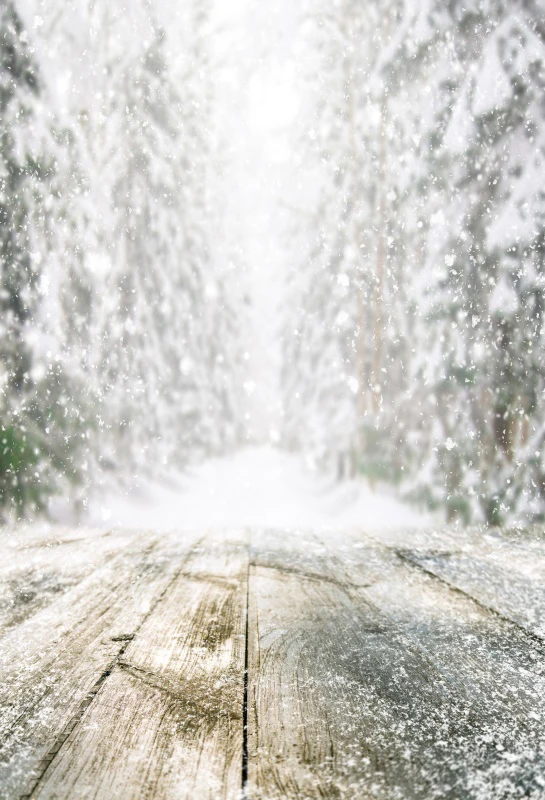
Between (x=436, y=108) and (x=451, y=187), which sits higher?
(x=436, y=108)

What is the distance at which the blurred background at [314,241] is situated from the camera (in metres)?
1.90

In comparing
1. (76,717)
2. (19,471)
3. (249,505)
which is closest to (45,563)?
(19,471)

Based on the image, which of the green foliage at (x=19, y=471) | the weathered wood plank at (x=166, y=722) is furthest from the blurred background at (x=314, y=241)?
the weathered wood plank at (x=166, y=722)

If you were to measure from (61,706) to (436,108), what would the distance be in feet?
7.24

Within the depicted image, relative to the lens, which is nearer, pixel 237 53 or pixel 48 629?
pixel 48 629

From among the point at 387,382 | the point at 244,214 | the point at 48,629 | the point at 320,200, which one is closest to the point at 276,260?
the point at 244,214

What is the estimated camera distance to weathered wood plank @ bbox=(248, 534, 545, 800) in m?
0.51

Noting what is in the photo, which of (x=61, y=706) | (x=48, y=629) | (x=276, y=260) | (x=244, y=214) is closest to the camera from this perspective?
(x=61, y=706)

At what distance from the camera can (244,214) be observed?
3.56 m

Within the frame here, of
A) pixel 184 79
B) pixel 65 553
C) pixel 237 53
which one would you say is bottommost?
pixel 65 553

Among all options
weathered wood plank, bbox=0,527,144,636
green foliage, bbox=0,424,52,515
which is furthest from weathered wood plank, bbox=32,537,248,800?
green foliage, bbox=0,424,52,515

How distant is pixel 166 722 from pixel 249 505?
5.87 feet

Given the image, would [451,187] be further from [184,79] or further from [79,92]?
[184,79]

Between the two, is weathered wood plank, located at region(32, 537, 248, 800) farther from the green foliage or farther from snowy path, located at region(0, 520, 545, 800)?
the green foliage
